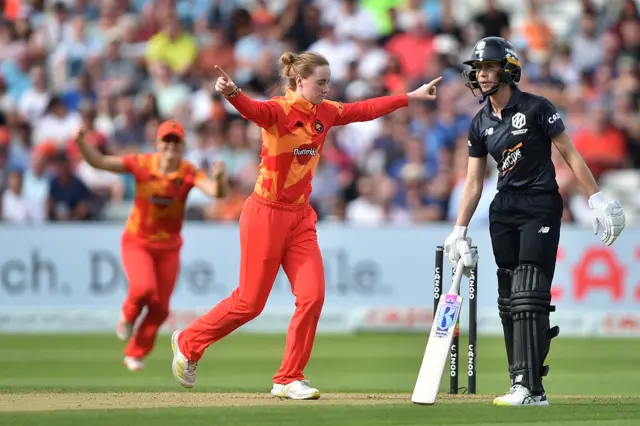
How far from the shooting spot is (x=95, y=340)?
569 inches

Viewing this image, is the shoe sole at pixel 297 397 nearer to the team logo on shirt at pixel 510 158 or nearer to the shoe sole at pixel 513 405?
the shoe sole at pixel 513 405

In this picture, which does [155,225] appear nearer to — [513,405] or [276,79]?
[513,405]

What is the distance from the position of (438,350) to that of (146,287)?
394cm

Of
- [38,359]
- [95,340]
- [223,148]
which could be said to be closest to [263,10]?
[223,148]

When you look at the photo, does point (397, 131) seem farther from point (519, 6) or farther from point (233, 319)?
point (233, 319)

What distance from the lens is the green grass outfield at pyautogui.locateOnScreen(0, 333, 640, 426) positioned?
7219 mm

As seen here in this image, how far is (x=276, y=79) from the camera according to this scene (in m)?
17.0

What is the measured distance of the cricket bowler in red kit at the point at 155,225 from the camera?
11211 millimetres

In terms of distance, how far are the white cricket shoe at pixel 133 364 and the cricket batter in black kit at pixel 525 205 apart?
4.04m

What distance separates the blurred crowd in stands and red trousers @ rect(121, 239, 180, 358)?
196 inches

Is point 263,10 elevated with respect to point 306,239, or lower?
elevated

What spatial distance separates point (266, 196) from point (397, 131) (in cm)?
930

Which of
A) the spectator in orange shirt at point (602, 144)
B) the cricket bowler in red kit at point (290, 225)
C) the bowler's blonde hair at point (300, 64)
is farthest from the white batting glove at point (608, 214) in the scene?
the spectator in orange shirt at point (602, 144)

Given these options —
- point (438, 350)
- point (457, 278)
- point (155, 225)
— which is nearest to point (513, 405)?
point (438, 350)
